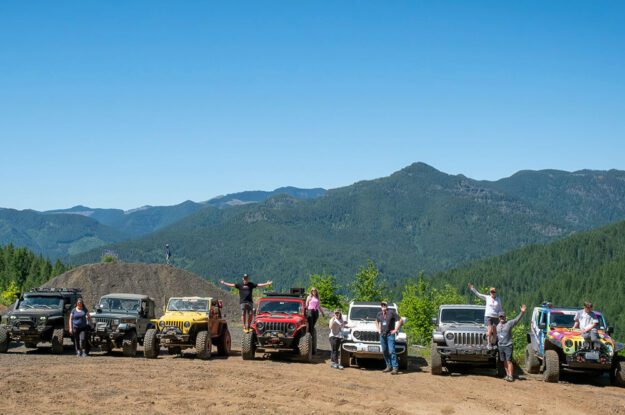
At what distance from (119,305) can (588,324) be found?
16.0 metres

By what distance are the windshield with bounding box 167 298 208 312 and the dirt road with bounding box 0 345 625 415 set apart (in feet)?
8.31

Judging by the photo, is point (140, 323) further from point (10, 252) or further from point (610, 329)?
point (10, 252)

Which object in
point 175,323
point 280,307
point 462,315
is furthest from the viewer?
point 280,307

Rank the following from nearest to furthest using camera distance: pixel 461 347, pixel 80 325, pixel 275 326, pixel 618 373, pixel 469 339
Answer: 1. pixel 618 373
2. pixel 461 347
3. pixel 469 339
4. pixel 275 326
5. pixel 80 325

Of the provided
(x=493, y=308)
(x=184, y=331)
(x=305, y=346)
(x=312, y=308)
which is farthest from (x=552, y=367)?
(x=184, y=331)

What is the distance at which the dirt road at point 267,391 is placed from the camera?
15.4 meters

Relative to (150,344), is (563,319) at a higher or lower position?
higher

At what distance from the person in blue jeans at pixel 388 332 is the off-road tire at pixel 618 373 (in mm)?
6192

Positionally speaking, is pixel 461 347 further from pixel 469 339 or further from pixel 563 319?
pixel 563 319

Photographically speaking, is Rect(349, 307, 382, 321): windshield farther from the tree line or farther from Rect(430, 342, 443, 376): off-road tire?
the tree line

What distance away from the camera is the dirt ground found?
1541cm

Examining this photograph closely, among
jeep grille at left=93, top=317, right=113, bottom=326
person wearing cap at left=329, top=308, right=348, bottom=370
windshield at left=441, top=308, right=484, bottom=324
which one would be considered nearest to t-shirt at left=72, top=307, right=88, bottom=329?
jeep grille at left=93, top=317, right=113, bottom=326

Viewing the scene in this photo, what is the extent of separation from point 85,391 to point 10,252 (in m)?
111

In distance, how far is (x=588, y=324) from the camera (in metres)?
19.7
